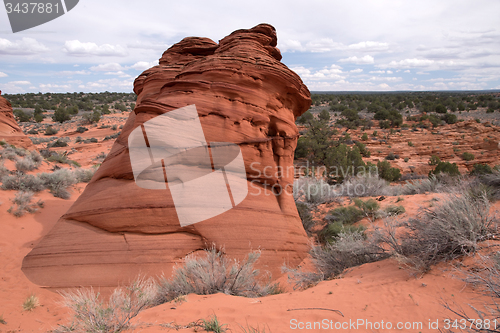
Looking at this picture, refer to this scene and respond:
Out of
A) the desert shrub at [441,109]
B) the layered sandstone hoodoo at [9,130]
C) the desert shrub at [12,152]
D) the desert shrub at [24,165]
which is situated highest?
the desert shrub at [441,109]

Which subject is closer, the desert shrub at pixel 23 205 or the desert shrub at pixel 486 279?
the desert shrub at pixel 486 279

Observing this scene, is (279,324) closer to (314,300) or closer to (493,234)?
(314,300)

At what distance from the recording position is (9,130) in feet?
46.8

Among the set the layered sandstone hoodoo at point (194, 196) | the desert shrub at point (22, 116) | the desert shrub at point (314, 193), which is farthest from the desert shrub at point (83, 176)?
the desert shrub at point (22, 116)

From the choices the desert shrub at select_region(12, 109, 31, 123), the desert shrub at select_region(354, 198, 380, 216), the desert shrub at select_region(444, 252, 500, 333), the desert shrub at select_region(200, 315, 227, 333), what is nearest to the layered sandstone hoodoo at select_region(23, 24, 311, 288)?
the desert shrub at select_region(200, 315, 227, 333)

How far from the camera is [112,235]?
4.82 metres

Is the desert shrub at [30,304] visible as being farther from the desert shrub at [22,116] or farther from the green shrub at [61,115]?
the desert shrub at [22,116]

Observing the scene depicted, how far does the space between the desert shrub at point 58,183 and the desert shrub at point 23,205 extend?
4.36ft

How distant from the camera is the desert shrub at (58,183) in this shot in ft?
31.0

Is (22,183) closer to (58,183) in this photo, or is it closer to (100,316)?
(58,183)

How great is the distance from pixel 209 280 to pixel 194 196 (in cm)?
160

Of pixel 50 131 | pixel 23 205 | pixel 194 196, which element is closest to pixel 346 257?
pixel 194 196

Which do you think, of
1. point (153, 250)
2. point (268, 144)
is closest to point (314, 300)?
point (153, 250)

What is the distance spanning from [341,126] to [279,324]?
30.0 m
